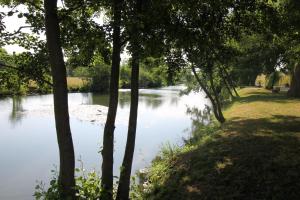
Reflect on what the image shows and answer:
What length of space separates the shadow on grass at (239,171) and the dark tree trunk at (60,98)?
2.28 meters

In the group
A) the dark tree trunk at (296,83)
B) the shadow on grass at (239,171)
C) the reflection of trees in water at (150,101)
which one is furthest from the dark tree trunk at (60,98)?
the reflection of trees in water at (150,101)

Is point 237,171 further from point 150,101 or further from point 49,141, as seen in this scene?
point 150,101

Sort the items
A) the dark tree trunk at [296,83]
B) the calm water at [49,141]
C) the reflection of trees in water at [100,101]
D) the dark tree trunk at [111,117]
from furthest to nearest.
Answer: the reflection of trees in water at [100,101] → the dark tree trunk at [296,83] → the calm water at [49,141] → the dark tree trunk at [111,117]

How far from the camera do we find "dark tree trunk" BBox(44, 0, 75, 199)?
7172 millimetres

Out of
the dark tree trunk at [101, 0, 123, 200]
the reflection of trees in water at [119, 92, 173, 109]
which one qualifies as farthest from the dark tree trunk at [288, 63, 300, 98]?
the dark tree trunk at [101, 0, 123, 200]

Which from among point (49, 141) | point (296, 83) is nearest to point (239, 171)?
point (49, 141)

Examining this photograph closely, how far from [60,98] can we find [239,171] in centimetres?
429

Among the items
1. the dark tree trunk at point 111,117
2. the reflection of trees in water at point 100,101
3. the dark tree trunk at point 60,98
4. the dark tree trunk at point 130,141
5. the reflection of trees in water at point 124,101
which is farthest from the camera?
the reflection of trees in water at point 100,101

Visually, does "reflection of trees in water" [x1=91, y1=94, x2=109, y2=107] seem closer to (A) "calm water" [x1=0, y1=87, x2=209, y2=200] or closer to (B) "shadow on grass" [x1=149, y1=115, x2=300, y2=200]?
(A) "calm water" [x1=0, y1=87, x2=209, y2=200]

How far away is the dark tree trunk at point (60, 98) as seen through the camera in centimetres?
717

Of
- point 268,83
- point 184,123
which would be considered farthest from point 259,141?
point 268,83

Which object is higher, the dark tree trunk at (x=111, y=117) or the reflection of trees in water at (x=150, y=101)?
the dark tree trunk at (x=111, y=117)

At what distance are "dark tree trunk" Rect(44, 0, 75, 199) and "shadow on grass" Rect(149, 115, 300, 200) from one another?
7.49ft

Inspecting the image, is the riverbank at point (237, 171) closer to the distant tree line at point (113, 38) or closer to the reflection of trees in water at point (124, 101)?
the distant tree line at point (113, 38)
